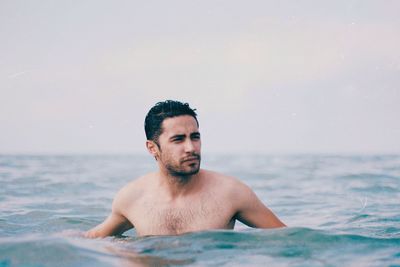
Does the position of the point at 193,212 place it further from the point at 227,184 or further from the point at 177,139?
the point at 177,139

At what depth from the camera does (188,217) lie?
4258mm

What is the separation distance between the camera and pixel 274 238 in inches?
162

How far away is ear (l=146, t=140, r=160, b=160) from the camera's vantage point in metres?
4.33

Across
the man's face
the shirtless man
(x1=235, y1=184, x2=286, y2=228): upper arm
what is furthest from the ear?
(x1=235, y1=184, x2=286, y2=228): upper arm

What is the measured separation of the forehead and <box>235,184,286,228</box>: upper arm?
24.4 inches

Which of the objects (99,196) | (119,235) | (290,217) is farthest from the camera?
(99,196)

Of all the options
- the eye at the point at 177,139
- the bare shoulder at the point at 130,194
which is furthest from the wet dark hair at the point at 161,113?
the bare shoulder at the point at 130,194

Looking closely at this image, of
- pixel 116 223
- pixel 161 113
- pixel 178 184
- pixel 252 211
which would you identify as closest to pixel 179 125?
pixel 161 113

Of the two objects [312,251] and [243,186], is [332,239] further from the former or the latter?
[243,186]

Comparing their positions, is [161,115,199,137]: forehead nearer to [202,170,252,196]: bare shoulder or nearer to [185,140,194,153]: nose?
[185,140,194,153]: nose

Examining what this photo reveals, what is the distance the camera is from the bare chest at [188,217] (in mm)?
4230

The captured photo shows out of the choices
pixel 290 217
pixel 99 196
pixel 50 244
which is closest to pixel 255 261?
pixel 50 244

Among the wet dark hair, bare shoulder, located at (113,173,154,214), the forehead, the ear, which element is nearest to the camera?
the forehead

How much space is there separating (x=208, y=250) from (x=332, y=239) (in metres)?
1.01
